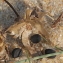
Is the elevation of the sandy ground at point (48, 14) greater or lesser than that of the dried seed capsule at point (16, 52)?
greater

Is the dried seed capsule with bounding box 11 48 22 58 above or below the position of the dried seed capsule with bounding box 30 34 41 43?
below

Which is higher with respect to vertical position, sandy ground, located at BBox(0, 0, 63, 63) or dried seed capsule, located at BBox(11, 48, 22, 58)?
sandy ground, located at BBox(0, 0, 63, 63)

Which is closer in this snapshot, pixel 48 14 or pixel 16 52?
pixel 16 52

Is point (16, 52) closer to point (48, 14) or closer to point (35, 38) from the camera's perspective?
point (35, 38)

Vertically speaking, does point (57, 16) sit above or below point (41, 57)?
above

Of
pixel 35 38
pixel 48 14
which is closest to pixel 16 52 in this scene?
pixel 35 38

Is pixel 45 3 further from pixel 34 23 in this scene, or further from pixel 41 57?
pixel 41 57

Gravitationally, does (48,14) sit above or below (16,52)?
above

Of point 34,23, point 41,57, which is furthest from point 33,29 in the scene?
point 41,57

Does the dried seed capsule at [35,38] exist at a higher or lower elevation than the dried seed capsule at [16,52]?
higher

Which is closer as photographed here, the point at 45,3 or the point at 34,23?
the point at 34,23

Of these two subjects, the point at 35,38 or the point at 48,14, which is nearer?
the point at 35,38
